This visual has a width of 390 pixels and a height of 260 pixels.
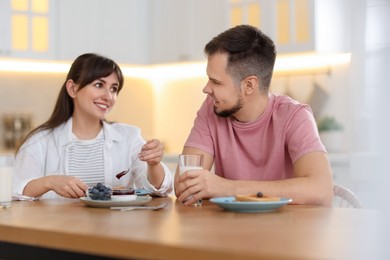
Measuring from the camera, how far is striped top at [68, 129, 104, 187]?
2.55 meters

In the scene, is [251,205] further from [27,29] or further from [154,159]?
[27,29]

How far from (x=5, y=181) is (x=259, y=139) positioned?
918 millimetres

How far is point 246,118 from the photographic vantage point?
7.59 feet

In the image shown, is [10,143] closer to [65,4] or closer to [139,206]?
[65,4]

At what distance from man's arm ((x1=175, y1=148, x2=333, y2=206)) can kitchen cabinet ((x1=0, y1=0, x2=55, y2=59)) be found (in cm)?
268

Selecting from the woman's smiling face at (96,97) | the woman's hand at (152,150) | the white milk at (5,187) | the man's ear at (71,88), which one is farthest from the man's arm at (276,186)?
the man's ear at (71,88)

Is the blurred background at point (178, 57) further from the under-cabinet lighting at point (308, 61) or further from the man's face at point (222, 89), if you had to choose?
the man's face at point (222, 89)

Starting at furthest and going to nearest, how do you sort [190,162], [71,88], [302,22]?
[302,22] < [71,88] < [190,162]

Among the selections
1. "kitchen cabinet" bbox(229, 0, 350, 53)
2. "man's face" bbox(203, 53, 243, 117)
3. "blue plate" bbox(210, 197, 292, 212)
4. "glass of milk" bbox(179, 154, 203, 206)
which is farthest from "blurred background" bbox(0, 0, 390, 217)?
"blue plate" bbox(210, 197, 292, 212)

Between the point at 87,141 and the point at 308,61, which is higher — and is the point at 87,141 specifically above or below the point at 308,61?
below

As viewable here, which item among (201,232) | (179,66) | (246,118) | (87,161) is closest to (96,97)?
(87,161)

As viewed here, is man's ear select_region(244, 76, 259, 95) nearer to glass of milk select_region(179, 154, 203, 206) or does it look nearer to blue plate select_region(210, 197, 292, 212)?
glass of milk select_region(179, 154, 203, 206)

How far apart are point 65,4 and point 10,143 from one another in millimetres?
1072

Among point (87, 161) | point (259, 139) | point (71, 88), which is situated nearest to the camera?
point (259, 139)
